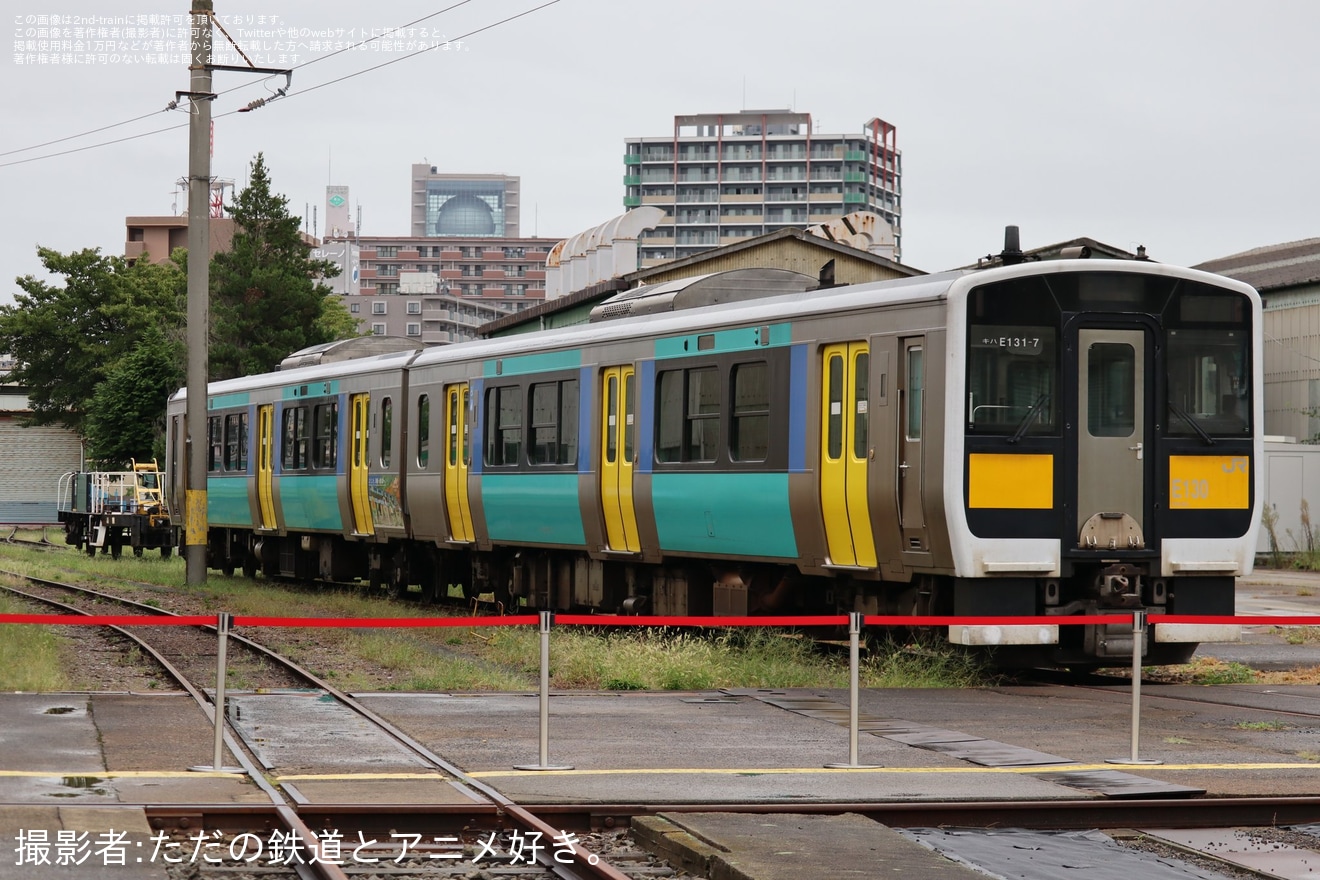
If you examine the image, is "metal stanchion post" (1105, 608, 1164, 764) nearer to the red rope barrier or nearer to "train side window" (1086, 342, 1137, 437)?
the red rope barrier

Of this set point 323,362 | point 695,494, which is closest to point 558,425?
point 695,494

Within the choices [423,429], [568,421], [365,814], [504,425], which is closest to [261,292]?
[423,429]

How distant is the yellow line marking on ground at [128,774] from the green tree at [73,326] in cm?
6739

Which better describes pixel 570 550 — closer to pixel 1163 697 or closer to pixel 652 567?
pixel 652 567

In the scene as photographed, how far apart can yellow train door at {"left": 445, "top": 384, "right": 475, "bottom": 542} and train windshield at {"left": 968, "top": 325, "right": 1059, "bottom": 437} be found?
860 cm

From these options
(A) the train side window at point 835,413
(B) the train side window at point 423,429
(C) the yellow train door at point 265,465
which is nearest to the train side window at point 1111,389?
(A) the train side window at point 835,413

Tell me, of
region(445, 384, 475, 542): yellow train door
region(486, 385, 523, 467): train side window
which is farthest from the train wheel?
region(486, 385, 523, 467): train side window

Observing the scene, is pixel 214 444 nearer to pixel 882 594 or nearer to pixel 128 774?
pixel 882 594

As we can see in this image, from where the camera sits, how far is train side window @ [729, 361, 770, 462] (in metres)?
15.5

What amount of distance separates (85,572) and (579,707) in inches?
842

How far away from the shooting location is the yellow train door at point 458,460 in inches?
829

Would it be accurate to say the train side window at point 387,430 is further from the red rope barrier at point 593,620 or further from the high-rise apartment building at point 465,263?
the high-rise apartment building at point 465,263

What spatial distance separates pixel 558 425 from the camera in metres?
18.9

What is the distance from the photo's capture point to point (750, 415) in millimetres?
15703
